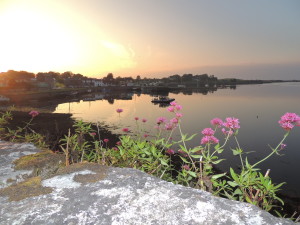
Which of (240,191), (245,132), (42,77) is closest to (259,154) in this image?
(245,132)

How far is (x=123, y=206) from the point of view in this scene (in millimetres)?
1671

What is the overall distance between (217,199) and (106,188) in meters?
0.92

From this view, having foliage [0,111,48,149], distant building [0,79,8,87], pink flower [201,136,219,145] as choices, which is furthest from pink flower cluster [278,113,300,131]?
distant building [0,79,8,87]

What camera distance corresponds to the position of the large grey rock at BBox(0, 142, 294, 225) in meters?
1.54

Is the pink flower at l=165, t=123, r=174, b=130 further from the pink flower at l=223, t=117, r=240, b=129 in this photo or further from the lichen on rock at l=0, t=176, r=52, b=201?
the lichen on rock at l=0, t=176, r=52, b=201

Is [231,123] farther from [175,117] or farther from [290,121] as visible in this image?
[175,117]

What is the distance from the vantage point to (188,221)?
1524 millimetres

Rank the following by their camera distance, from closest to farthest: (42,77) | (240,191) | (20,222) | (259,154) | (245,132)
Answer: (20,222) → (240,191) → (259,154) → (245,132) → (42,77)

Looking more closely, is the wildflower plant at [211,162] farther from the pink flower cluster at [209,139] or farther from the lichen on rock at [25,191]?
the lichen on rock at [25,191]

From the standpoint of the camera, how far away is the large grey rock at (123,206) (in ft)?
5.05

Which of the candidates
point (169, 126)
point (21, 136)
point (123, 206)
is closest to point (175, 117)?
point (169, 126)

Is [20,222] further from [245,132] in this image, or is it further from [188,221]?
[245,132]

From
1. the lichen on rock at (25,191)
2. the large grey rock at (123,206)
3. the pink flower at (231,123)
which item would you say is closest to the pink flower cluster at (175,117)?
the pink flower at (231,123)

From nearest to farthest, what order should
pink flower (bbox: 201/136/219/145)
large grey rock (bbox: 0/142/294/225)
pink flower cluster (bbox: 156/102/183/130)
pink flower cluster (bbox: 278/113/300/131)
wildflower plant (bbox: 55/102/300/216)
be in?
large grey rock (bbox: 0/142/294/225) → wildflower plant (bbox: 55/102/300/216) → pink flower cluster (bbox: 278/113/300/131) → pink flower (bbox: 201/136/219/145) → pink flower cluster (bbox: 156/102/183/130)
